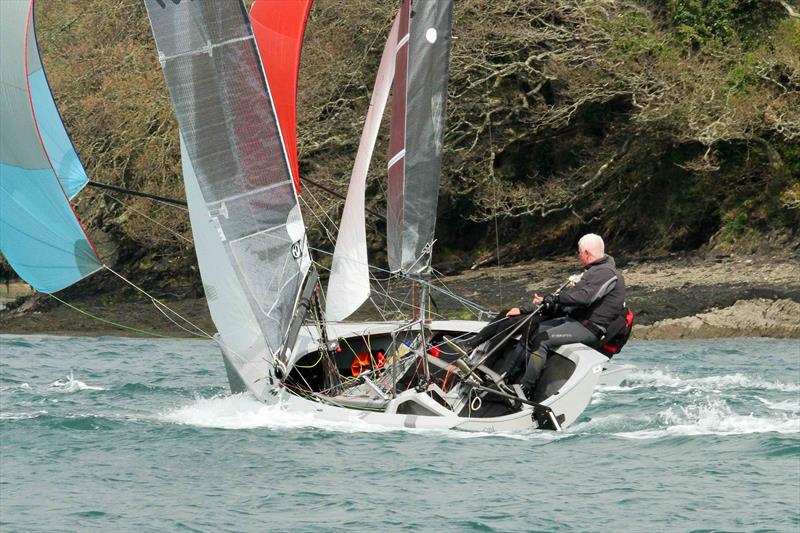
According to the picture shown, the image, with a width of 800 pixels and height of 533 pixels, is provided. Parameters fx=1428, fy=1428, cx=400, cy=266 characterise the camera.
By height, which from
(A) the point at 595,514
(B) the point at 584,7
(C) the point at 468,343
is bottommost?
(A) the point at 595,514

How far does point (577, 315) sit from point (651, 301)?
32.6 ft

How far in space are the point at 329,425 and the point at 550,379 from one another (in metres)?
1.99

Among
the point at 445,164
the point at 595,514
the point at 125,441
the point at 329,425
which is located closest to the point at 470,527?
the point at 595,514

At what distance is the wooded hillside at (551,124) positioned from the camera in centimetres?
2386

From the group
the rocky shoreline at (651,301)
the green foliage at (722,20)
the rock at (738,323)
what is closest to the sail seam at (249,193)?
the rocky shoreline at (651,301)

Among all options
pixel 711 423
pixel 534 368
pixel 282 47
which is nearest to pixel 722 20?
pixel 282 47

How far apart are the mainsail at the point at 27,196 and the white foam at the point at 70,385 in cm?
374

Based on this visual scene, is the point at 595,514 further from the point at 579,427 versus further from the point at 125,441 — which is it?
the point at 125,441

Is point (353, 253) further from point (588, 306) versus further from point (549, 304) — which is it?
point (588, 306)

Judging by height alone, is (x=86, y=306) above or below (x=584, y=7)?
below

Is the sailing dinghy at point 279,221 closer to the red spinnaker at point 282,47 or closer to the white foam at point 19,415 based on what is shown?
the red spinnaker at point 282,47

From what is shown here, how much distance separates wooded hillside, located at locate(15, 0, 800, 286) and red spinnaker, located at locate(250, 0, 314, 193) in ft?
31.4

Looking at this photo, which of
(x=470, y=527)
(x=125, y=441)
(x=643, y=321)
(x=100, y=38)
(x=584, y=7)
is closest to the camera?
(x=470, y=527)

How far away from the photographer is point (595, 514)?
30.9ft
